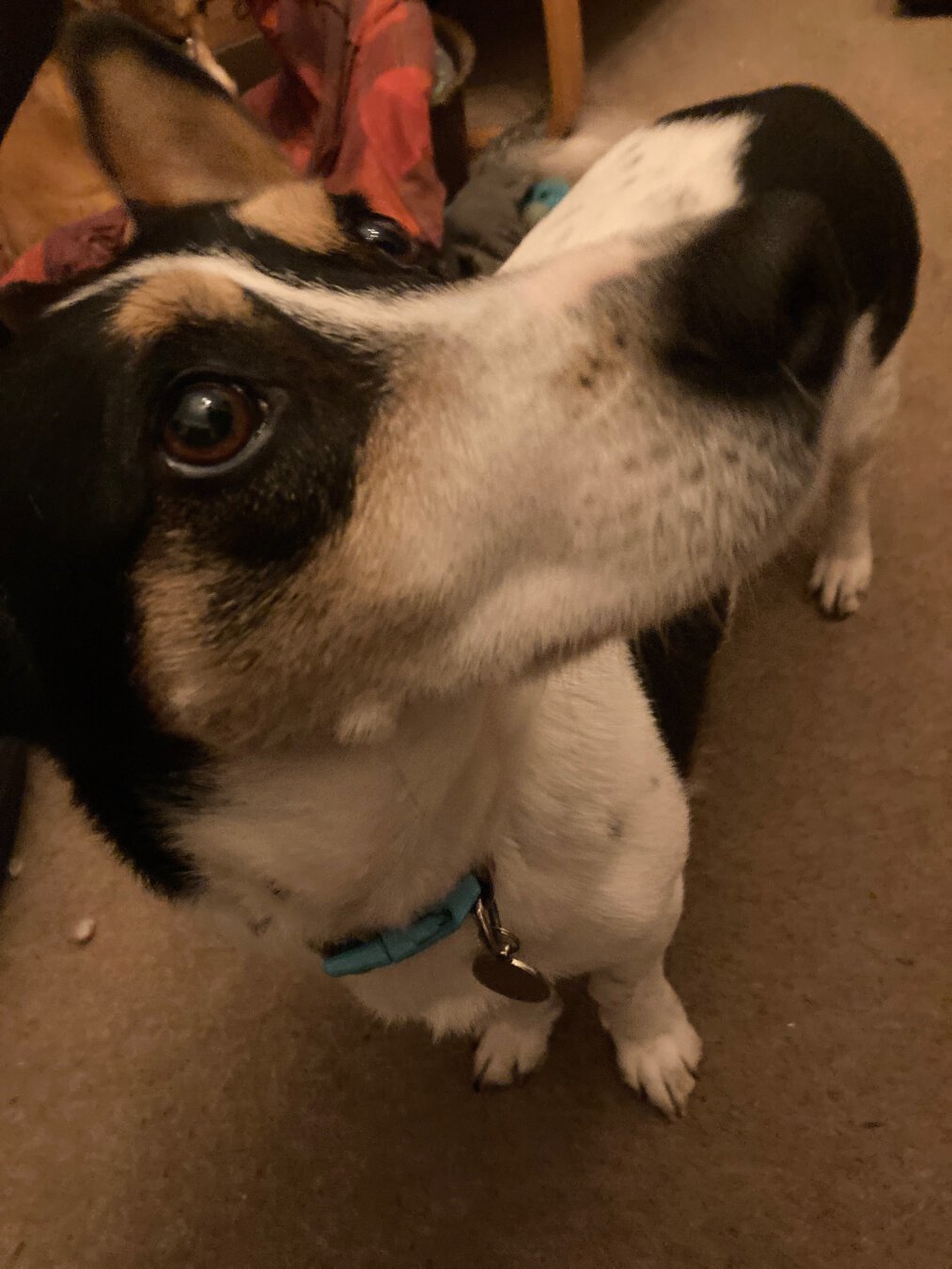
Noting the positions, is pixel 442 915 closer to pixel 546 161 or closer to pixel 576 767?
pixel 576 767

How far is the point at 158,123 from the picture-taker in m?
1.19

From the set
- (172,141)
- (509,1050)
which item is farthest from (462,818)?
(172,141)

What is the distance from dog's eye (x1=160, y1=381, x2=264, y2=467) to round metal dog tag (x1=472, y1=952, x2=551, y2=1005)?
0.73 metres

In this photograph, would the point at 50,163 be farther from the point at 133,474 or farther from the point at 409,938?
the point at 409,938

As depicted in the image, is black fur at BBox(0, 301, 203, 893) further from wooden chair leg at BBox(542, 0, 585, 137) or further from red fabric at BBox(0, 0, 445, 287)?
wooden chair leg at BBox(542, 0, 585, 137)

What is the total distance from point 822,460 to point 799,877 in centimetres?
120

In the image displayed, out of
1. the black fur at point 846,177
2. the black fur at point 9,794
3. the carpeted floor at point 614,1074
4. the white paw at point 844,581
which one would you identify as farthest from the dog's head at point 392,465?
the black fur at point 9,794

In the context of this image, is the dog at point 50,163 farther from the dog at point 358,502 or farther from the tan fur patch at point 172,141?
the dog at point 358,502

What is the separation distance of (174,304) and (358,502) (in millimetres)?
219

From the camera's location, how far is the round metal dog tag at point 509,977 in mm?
1202

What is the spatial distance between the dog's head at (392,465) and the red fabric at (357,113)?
1.54 metres

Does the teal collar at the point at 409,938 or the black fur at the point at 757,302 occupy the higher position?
the black fur at the point at 757,302

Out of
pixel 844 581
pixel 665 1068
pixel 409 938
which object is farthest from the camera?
pixel 844 581

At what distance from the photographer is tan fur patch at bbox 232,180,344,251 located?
38.6 inches
